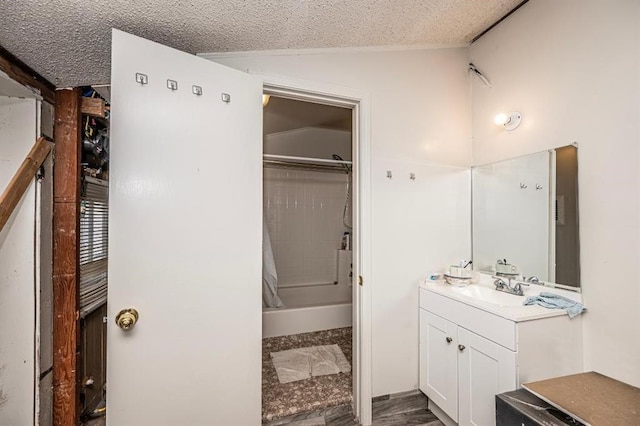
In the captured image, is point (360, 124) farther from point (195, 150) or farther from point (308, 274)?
point (308, 274)

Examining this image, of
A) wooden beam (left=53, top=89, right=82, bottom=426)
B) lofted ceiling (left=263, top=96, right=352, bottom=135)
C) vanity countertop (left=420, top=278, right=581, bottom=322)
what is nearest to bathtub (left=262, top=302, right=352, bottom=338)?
vanity countertop (left=420, top=278, right=581, bottom=322)

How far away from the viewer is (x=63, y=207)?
136 cm

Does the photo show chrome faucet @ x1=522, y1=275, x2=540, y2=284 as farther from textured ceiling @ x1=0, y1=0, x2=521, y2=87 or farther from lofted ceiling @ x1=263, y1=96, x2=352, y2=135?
lofted ceiling @ x1=263, y1=96, x2=352, y2=135

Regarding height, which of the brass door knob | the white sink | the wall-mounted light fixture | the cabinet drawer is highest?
the wall-mounted light fixture

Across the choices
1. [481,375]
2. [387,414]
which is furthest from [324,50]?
[387,414]

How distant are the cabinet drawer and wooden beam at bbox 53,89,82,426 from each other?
1.99 meters

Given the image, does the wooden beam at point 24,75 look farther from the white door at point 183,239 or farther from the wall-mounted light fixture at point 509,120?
the wall-mounted light fixture at point 509,120

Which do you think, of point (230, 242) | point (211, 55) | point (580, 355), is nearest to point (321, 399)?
point (230, 242)

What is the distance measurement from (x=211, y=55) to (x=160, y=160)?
715 millimetres

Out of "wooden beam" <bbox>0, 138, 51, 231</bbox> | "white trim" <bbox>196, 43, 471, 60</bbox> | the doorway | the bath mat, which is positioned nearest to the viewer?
"wooden beam" <bbox>0, 138, 51, 231</bbox>

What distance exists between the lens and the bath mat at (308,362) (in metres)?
2.15

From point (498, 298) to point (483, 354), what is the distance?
15.4 inches

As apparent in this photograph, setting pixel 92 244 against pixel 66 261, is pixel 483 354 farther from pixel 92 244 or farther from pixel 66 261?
pixel 92 244

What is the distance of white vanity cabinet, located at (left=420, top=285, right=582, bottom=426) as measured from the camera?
1.34 metres
